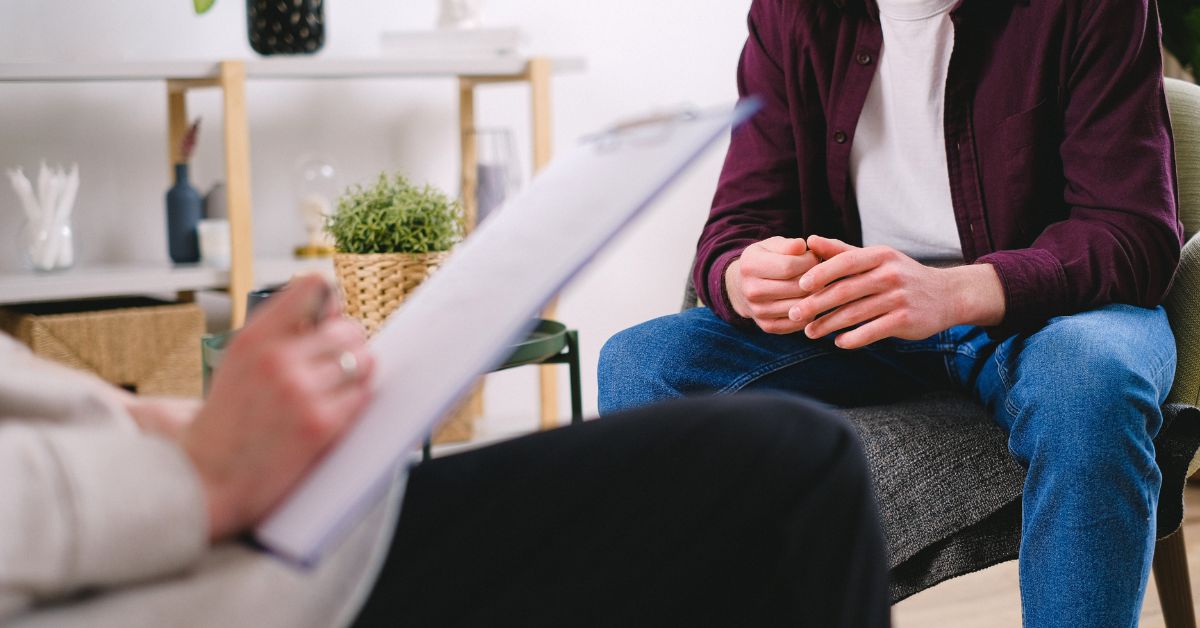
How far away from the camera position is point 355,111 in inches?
98.7

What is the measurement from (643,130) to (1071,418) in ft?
1.95

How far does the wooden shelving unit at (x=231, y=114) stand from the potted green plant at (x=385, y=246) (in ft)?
2.32

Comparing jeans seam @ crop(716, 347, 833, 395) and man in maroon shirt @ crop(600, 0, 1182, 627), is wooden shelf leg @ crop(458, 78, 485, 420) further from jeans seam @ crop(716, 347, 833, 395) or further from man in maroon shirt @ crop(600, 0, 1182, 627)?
jeans seam @ crop(716, 347, 833, 395)

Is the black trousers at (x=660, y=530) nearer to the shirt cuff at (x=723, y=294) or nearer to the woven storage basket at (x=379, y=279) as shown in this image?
the shirt cuff at (x=723, y=294)

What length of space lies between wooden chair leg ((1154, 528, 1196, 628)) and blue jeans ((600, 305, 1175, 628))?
33 centimetres

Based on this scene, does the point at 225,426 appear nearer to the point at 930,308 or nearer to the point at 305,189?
the point at 930,308

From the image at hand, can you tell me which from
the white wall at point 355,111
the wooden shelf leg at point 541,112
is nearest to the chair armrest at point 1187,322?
the white wall at point 355,111

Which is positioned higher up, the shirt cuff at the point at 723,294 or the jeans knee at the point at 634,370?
the shirt cuff at the point at 723,294

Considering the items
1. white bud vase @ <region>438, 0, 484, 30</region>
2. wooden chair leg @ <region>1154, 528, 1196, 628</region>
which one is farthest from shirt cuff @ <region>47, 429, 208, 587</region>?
white bud vase @ <region>438, 0, 484, 30</region>

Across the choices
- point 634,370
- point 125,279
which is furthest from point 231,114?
point 634,370

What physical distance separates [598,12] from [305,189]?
0.84m

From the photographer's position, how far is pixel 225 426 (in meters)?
0.45

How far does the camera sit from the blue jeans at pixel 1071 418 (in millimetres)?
947

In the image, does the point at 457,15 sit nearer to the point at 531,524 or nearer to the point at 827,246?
the point at 827,246
